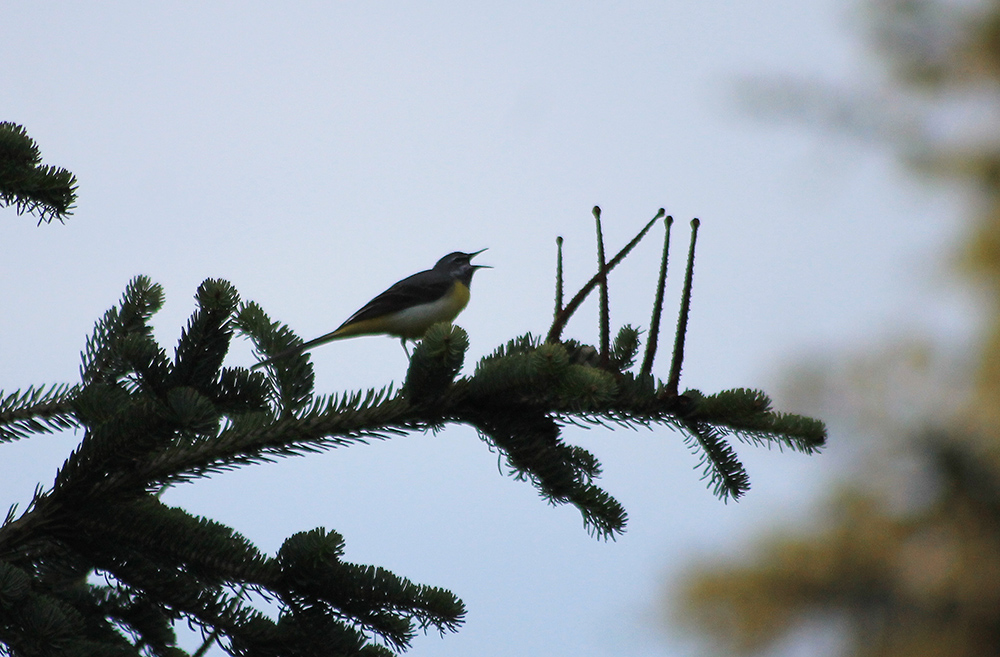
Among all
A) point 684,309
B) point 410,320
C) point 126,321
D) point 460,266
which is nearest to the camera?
point 684,309

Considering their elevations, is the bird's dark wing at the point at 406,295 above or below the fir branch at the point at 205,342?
above

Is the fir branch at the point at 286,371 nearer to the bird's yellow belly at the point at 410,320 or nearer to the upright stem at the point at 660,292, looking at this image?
the upright stem at the point at 660,292

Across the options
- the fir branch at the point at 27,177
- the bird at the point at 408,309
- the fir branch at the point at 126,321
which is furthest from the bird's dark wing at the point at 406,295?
the fir branch at the point at 27,177

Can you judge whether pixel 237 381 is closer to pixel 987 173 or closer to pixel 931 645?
pixel 931 645

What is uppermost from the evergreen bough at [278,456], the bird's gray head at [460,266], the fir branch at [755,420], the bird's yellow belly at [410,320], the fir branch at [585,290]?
the bird's gray head at [460,266]

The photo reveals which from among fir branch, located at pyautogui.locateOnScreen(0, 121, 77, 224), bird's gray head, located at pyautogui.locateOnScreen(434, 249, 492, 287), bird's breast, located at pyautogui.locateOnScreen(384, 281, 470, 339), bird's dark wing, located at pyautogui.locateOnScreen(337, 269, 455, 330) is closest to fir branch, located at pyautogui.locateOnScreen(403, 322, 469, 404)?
fir branch, located at pyautogui.locateOnScreen(0, 121, 77, 224)

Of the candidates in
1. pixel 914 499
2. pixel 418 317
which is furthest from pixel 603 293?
pixel 914 499

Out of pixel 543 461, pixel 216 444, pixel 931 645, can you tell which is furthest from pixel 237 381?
pixel 931 645

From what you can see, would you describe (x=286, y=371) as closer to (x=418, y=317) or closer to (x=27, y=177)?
(x=27, y=177)

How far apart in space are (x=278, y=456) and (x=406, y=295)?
3.80 metres

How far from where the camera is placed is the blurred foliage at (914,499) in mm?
10312

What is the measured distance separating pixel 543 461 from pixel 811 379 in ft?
27.7

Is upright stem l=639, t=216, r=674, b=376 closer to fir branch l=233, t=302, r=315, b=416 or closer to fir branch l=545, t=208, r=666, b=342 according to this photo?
fir branch l=545, t=208, r=666, b=342

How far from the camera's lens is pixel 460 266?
8.51 metres
